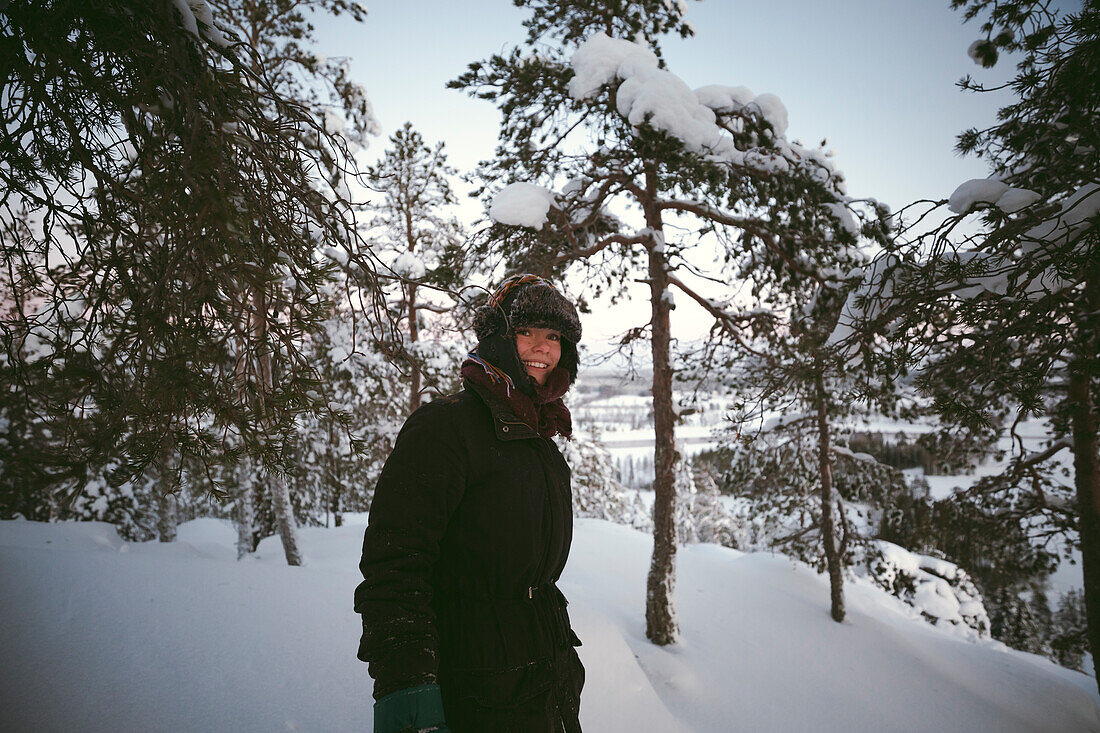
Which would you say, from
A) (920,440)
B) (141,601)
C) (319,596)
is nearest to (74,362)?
(141,601)

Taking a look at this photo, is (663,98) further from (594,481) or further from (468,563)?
(594,481)

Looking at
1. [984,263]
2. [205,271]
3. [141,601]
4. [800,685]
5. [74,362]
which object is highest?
[984,263]

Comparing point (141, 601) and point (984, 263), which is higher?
point (984, 263)

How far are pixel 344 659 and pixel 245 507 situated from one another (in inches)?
425

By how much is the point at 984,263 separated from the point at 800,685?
20.6ft

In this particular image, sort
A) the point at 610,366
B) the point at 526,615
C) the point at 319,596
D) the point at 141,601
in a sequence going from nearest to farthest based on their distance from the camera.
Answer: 1. the point at 526,615
2. the point at 141,601
3. the point at 319,596
4. the point at 610,366

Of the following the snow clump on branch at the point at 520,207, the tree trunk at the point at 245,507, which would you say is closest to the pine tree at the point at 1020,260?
the snow clump on branch at the point at 520,207

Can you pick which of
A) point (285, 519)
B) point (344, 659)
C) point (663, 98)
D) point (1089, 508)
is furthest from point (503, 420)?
→ point (285, 519)

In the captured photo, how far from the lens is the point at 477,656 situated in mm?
1541

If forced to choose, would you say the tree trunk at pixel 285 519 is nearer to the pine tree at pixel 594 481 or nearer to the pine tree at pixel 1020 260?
the pine tree at pixel 594 481

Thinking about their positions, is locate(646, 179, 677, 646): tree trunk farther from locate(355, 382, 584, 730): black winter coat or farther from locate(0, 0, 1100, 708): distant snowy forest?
locate(355, 382, 584, 730): black winter coat

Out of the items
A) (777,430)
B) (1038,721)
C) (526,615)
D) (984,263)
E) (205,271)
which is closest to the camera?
(205,271)

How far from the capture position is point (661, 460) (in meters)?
7.08

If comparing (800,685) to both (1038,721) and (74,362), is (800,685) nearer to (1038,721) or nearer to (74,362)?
(1038,721)
